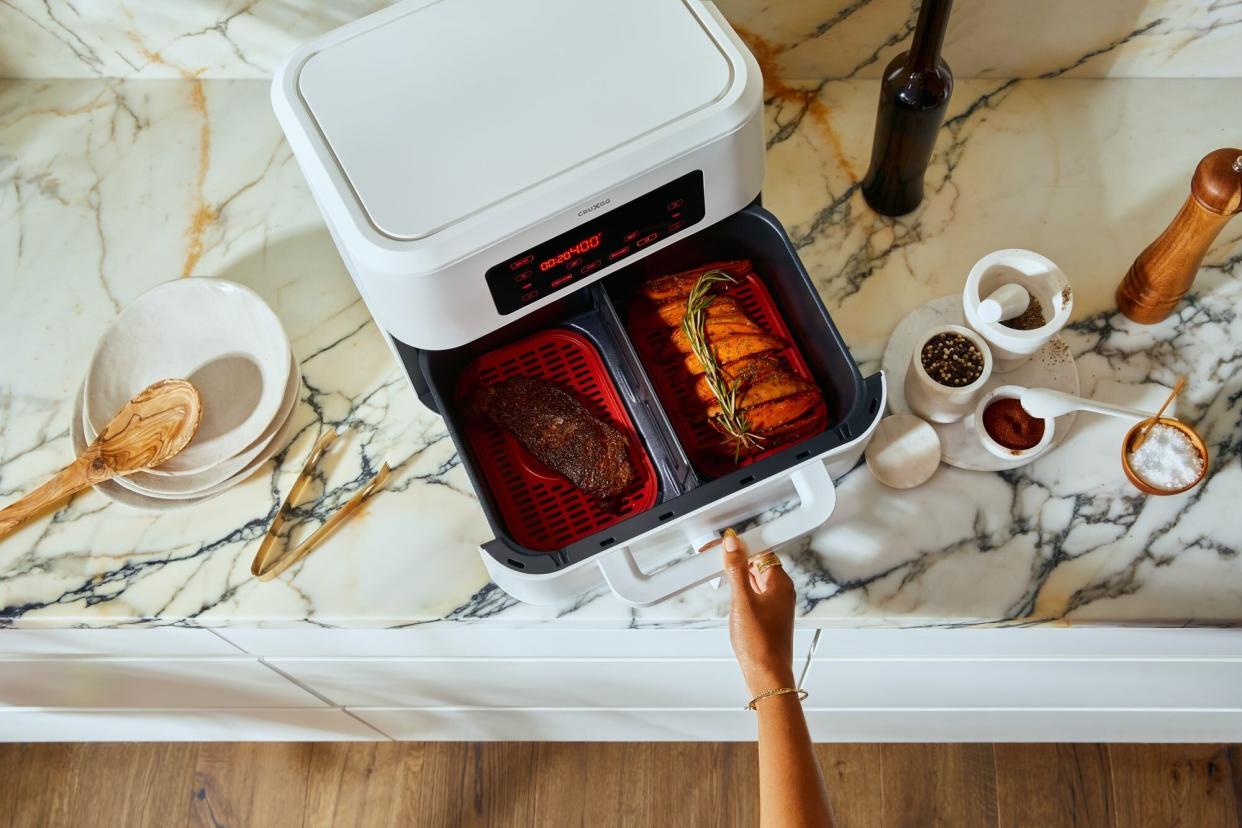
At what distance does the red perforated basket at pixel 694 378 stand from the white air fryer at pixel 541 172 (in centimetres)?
5

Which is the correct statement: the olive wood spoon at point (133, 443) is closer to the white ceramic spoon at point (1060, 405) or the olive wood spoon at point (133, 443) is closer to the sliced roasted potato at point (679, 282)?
the sliced roasted potato at point (679, 282)

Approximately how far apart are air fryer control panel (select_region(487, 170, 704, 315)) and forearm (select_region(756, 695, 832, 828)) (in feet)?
1.25

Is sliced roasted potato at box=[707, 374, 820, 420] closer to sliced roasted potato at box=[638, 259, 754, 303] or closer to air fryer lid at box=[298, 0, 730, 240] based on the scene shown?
sliced roasted potato at box=[638, 259, 754, 303]

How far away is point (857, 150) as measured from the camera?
1107 mm

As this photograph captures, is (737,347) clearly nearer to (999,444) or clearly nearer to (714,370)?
(714,370)

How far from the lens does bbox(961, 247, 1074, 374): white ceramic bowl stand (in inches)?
35.7

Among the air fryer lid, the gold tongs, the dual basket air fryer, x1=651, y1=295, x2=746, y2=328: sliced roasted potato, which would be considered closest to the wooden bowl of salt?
the dual basket air fryer

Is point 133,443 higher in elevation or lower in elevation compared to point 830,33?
lower

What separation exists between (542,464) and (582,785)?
0.88 metres

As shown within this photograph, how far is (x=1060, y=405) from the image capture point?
88 cm

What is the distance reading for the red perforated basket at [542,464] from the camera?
901 millimetres

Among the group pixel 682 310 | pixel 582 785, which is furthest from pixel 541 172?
pixel 582 785

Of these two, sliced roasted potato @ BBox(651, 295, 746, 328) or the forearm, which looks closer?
the forearm

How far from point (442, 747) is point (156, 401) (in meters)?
0.90
